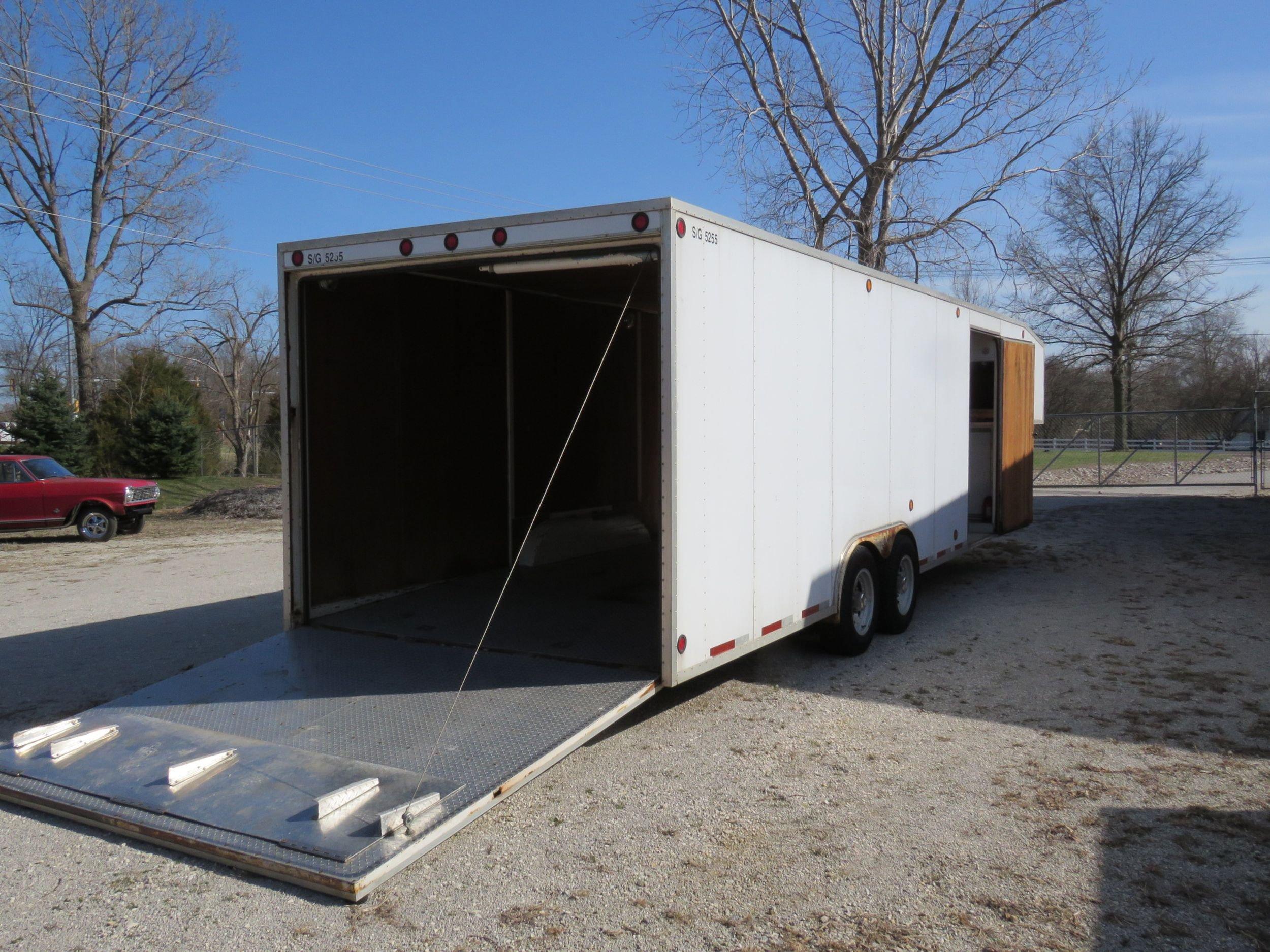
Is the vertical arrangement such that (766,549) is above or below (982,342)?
below

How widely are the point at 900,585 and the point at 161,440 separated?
2598 cm

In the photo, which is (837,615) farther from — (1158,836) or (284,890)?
(284,890)

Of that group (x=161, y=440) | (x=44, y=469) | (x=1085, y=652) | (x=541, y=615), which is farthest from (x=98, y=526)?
(x=1085, y=652)

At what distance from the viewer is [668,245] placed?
489 centimetres

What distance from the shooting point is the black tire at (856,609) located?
7016mm

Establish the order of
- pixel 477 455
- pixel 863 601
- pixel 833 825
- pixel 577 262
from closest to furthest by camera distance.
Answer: pixel 833 825
pixel 577 262
pixel 863 601
pixel 477 455

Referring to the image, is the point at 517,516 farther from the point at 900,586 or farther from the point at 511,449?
the point at 900,586

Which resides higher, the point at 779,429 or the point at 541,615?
the point at 779,429

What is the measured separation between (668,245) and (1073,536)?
1103 centimetres

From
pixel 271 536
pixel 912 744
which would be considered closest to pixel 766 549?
pixel 912 744

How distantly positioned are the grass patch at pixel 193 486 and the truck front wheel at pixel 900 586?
2031 cm

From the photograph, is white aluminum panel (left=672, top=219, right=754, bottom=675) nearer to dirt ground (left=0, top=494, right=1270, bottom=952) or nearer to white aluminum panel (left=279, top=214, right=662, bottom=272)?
white aluminum panel (left=279, top=214, right=662, bottom=272)

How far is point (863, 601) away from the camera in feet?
24.4

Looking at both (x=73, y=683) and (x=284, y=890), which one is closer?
(x=284, y=890)
